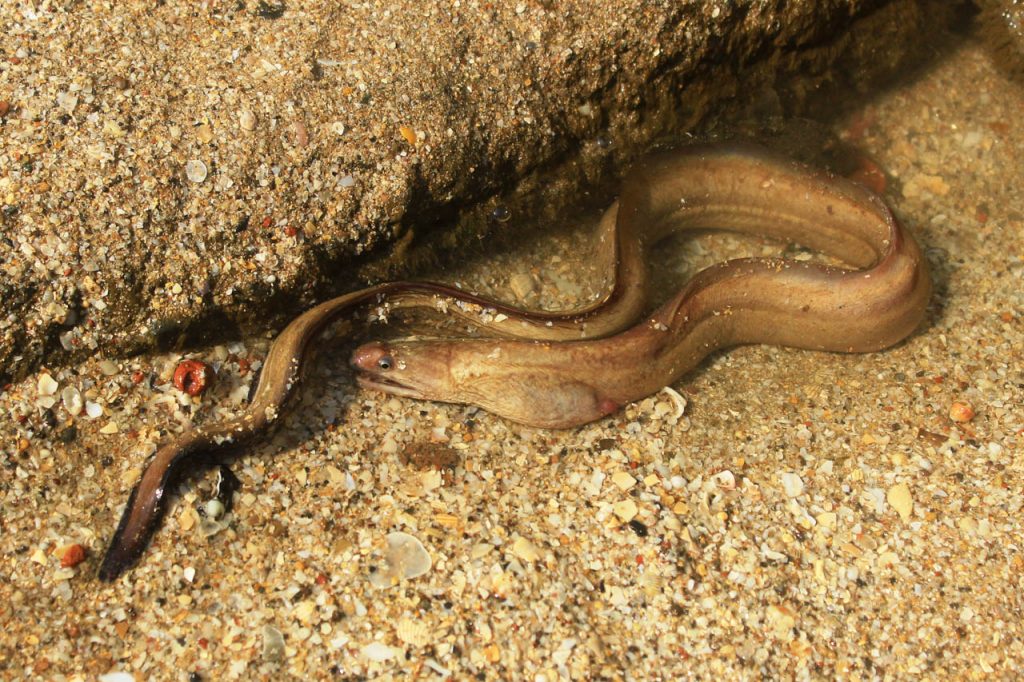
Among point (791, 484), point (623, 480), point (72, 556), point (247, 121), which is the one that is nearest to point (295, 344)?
point (247, 121)

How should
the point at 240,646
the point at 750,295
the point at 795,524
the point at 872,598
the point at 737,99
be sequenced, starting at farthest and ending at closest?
the point at 737,99, the point at 750,295, the point at 795,524, the point at 872,598, the point at 240,646

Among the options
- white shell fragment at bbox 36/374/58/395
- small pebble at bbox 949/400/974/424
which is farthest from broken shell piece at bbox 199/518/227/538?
small pebble at bbox 949/400/974/424

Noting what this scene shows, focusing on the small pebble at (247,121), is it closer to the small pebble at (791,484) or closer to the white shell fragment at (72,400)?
the white shell fragment at (72,400)

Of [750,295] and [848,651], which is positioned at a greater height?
[750,295]

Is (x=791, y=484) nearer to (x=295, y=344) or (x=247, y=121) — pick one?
(x=295, y=344)

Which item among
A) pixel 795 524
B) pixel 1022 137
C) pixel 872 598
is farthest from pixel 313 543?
pixel 1022 137

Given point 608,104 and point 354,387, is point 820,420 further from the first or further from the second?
point 354,387
